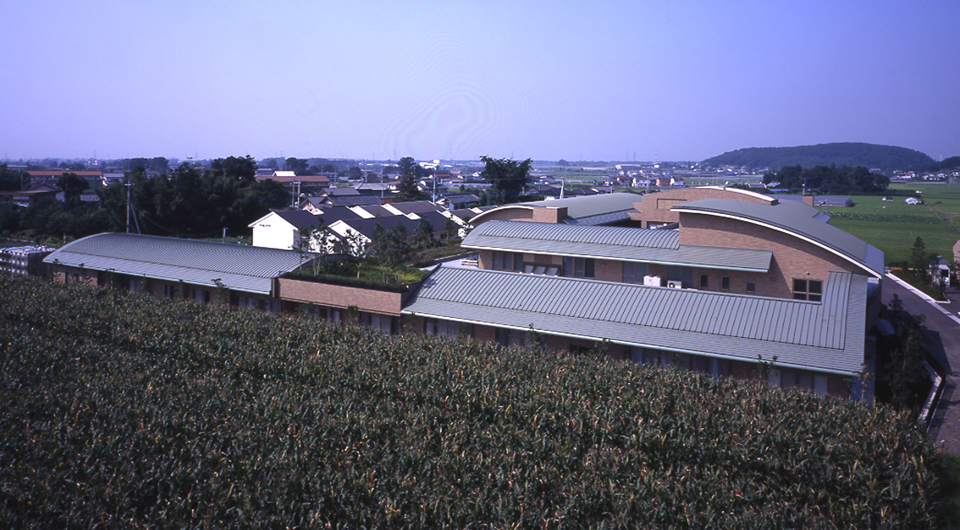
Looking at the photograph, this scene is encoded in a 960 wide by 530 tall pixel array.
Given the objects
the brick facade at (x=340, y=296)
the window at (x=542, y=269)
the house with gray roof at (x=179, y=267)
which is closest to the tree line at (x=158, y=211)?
the house with gray roof at (x=179, y=267)

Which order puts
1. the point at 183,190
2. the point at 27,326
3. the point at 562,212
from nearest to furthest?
the point at 27,326, the point at 562,212, the point at 183,190

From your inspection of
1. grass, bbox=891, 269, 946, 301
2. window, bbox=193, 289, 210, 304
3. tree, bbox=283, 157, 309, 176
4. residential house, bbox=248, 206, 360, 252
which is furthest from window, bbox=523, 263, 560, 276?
tree, bbox=283, 157, 309, 176

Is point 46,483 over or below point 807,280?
below

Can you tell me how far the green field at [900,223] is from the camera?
54.5 meters

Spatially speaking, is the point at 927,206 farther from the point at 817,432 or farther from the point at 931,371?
the point at 817,432

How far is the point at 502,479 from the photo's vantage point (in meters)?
10.6

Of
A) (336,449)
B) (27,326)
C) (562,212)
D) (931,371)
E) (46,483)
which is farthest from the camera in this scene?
(562,212)

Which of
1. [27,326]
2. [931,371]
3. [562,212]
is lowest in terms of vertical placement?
[931,371]

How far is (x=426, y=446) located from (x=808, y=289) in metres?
17.2

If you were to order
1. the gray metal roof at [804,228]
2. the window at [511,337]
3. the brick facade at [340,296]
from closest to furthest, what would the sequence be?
the window at [511,337], the gray metal roof at [804,228], the brick facade at [340,296]

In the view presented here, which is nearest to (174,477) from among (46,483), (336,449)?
(46,483)

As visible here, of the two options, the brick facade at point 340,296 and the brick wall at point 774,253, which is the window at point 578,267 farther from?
the brick facade at point 340,296

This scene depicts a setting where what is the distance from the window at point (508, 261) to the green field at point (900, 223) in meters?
34.0

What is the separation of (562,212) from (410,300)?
584 inches
